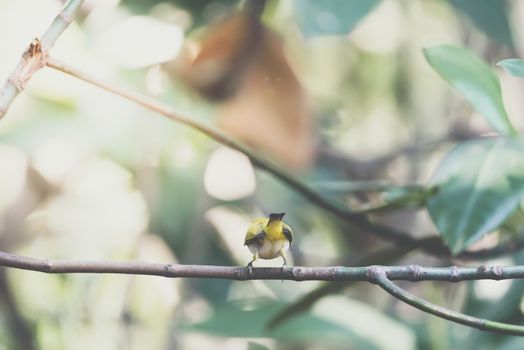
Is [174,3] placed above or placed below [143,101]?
above

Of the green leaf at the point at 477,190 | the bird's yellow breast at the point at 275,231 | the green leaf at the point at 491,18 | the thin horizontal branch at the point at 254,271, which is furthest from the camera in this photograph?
the green leaf at the point at 491,18

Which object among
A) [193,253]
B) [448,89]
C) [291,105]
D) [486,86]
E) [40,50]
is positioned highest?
[448,89]

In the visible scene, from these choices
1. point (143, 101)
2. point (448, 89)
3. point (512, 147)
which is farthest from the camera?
point (448, 89)

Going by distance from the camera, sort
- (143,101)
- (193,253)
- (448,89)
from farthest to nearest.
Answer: (448,89), (193,253), (143,101)

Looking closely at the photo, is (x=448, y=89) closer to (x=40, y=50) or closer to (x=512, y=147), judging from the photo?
(x=512, y=147)

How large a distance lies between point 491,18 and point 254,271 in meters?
0.80

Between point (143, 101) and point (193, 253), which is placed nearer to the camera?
point (143, 101)

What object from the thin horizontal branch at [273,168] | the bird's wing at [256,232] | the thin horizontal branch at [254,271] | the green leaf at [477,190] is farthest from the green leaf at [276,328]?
the thin horizontal branch at [254,271]

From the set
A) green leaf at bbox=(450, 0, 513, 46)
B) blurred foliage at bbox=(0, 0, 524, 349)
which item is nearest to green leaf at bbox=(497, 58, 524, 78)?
blurred foliage at bbox=(0, 0, 524, 349)

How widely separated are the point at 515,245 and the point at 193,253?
0.57 m

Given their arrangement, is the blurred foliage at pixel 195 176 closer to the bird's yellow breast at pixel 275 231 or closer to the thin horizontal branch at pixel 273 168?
the thin horizontal branch at pixel 273 168

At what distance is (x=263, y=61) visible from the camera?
1.26 metres

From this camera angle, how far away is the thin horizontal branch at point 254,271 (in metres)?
0.49

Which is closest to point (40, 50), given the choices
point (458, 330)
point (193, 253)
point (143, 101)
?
point (143, 101)
